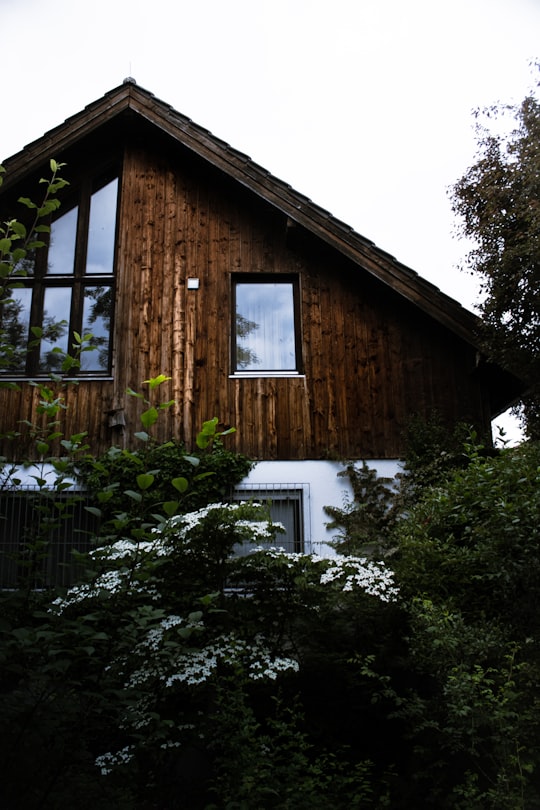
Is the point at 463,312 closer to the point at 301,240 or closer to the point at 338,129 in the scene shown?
the point at 301,240

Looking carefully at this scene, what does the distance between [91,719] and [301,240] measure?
7.87 meters

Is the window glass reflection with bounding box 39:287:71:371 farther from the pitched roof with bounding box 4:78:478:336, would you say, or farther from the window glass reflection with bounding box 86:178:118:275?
the pitched roof with bounding box 4:78:478:336

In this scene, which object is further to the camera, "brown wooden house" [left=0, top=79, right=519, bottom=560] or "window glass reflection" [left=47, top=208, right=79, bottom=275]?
"window glass reflection" [left=47, top=208, right=79, bottom=275]

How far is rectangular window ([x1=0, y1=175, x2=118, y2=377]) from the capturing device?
9.74 m

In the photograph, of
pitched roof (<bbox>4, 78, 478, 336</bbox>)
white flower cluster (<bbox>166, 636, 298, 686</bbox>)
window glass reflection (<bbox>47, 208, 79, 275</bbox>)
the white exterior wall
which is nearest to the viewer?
white flower cluster (<bbox>166, 636, 298, 686</bbox>)

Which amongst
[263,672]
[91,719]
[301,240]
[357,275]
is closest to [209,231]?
[301,240]

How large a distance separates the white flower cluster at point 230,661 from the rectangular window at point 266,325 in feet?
14.7

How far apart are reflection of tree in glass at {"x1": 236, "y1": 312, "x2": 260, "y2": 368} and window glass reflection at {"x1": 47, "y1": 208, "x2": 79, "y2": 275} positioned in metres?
2.38

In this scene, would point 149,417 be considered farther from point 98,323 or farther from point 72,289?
point 72,289

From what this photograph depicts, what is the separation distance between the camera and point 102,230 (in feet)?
34.2

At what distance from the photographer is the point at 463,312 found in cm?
922

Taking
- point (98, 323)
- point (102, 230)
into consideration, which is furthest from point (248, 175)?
point (98, 323)

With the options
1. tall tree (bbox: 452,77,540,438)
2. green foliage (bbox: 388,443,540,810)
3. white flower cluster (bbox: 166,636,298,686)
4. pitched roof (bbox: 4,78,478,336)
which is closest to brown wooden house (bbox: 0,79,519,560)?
pitched roof (bbox: 4,78,478,336)

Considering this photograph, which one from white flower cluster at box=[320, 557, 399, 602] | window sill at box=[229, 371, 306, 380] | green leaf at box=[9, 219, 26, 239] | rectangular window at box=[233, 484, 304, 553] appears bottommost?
white flower cluster at box=[320, 557, 399, 602]
